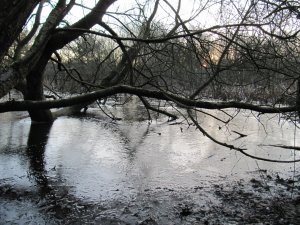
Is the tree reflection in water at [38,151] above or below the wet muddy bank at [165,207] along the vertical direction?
above

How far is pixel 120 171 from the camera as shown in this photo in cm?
741

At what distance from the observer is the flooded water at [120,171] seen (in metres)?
5.24

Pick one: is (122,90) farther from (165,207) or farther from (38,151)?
(38,151)

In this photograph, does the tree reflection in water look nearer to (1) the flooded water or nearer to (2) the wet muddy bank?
(1) the flooded water

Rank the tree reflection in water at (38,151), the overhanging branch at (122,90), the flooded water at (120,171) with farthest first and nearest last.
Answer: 1. the tree reflection in water at (38,151)
2. the overhanging branch at (122,90)
3. the flooded water at (120,171)

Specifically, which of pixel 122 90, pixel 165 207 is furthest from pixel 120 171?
pixel 122 90

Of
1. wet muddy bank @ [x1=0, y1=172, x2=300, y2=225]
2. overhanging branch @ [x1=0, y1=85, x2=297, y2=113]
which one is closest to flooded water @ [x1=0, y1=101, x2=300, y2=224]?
wet muddy bank @ [x1=0, y1=172, x2=300, y2=225]

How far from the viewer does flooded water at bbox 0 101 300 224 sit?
5.24 m

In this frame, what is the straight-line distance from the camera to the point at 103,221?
493 centimetres

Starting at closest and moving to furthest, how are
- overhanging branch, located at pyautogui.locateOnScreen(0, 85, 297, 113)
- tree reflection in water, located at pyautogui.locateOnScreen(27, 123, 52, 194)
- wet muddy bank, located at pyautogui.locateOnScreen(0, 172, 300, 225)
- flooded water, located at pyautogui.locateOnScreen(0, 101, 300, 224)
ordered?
wet muddy bank, located at pyautogui.locateOnScreen(0, 172, 300, 225) < flooded water, located at pyautogui.locateOnScreen(0, 101, 300, 224) < overhanging branch, located at pyautogui.locateOnScreen(0, 85, 297, 113) < tree reflection in water, located at pyautogui.locateOnScreen(27, 123, 52, 194)

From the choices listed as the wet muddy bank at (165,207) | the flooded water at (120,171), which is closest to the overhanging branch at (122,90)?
the flooded water at (120,171)

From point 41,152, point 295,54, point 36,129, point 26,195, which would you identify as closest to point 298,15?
point 295,54

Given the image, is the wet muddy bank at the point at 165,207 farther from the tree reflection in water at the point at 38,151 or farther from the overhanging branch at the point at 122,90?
the overhanging branch at the point at 122,90

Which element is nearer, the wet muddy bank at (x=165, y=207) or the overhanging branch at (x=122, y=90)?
→ the wet muddy bank at (x=165, y=207)
